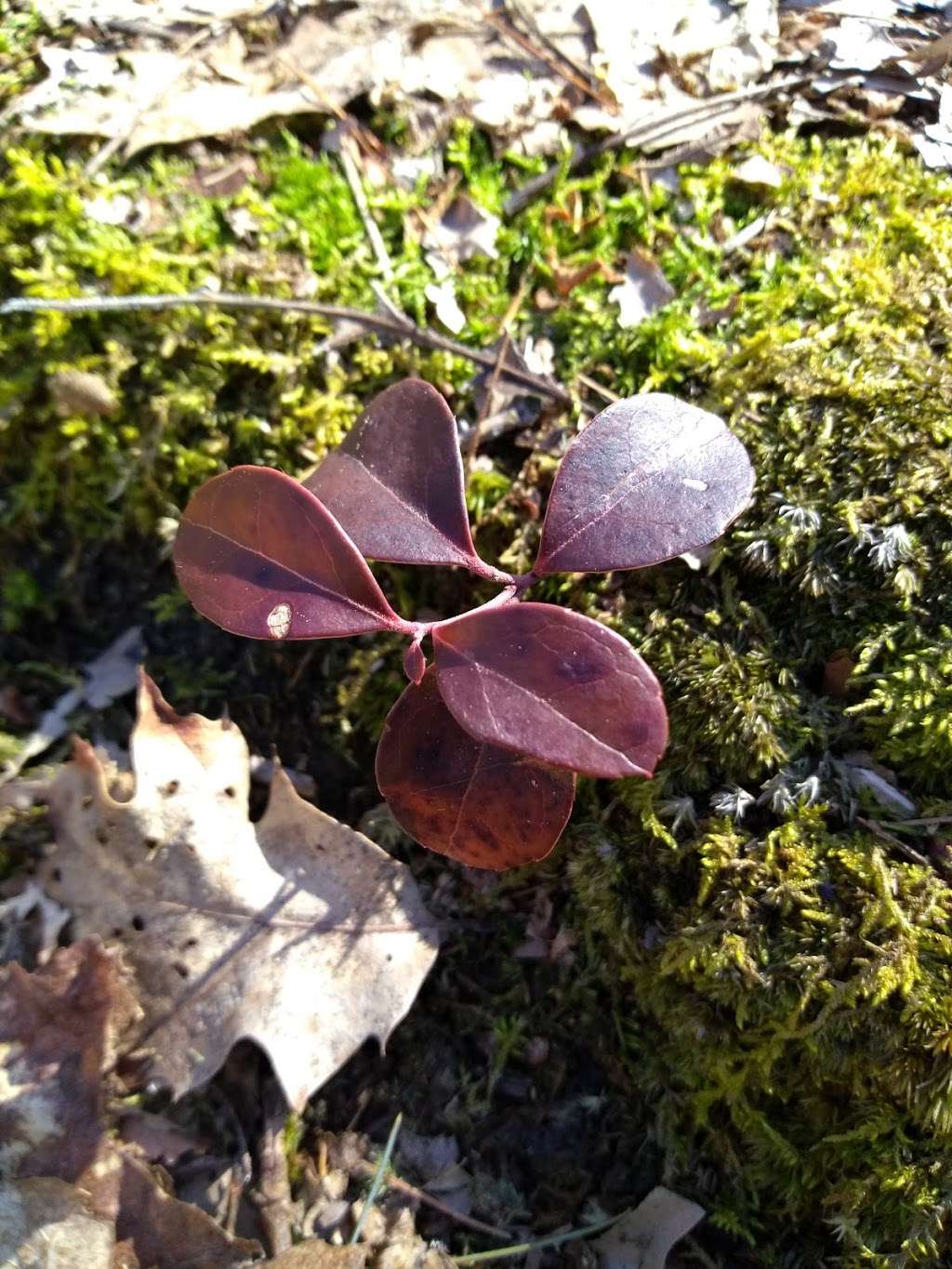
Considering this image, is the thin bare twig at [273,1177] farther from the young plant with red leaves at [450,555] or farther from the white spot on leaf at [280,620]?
the white spot on leaf at [280,620]

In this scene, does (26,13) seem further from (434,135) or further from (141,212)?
(434,135)

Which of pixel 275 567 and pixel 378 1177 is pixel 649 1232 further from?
pixel 275 567

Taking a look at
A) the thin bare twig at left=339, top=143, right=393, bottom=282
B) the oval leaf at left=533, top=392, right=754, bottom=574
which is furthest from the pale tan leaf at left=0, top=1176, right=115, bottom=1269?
the thin bare twig at left=339, top=143, right=393, bottom=282

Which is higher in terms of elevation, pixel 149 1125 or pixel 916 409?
pixel 916 409

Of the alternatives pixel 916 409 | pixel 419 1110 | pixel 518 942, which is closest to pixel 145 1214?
pixel 419 1110

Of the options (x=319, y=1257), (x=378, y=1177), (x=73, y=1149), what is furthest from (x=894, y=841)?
(x=73, y=1149)

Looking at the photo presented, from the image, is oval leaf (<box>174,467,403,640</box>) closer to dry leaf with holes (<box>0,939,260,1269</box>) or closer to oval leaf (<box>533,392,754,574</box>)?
oval leaf (<box>533,392,754,574</box>)
